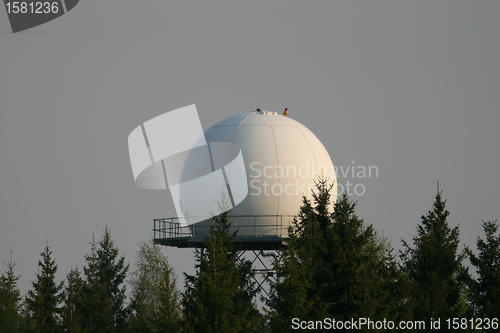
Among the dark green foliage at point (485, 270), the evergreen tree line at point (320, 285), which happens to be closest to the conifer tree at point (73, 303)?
the evergreen tree line at point (320, 285)

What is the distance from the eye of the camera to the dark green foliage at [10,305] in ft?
128

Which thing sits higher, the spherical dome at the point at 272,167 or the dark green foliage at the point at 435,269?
the spherical dome at the point at 272,167

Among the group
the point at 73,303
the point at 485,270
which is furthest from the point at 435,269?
the point at 73,303

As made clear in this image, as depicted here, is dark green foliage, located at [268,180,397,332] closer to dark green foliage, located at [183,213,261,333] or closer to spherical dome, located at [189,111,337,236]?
dark green foliage, located at [183,213,261,333]

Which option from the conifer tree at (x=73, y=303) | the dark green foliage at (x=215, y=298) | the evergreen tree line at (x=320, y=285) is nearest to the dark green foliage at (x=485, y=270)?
the evergreen tree line at (x=320, y=285)

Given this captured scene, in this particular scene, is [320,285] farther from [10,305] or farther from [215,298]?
[10,305]

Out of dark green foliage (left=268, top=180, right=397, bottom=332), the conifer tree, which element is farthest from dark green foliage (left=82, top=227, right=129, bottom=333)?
dark green foliage (left=268, top=180, right=397, bottom=332)

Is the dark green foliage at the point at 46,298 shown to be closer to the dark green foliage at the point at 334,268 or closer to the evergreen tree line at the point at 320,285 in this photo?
the evergreen tree line at the point at 320,285

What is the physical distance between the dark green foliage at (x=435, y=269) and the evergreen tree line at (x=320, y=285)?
0.04m

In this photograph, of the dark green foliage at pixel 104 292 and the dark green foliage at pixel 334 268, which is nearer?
the dark green foliage at pixel 334 268

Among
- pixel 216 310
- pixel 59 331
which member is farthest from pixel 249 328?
pixel 59 331

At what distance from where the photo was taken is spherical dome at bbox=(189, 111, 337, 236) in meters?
38.7

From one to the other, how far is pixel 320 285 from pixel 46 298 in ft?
51.1

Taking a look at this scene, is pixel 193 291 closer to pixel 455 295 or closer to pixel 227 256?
pixel 227 256
